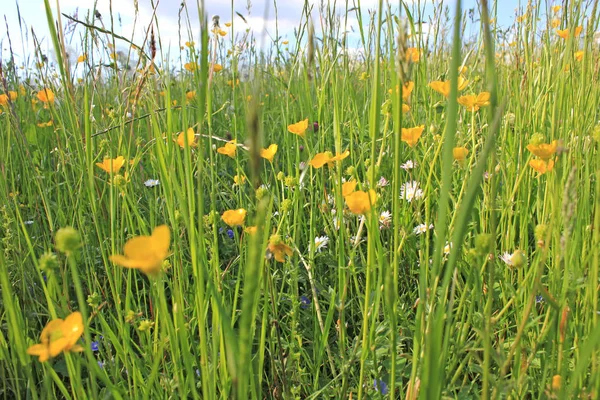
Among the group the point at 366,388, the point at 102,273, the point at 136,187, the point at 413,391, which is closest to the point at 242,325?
the point at 413,391

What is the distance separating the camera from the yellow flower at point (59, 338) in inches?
20.3

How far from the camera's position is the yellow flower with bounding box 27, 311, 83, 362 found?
0.52 m

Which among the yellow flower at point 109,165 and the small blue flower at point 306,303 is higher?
the yellow flower at point 109,165

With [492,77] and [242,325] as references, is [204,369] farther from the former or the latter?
[492,77]

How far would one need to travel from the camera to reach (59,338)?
0.58 m

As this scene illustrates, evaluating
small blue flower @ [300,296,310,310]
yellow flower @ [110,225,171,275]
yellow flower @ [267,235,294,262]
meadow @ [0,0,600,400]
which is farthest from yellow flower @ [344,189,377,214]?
small blue flower @ [300,296,310,310]

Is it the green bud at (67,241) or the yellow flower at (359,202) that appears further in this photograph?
the yellow flower at (359,202)

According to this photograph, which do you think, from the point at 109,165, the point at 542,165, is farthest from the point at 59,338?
the point at 542,165

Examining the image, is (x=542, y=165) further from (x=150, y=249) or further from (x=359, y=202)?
(x=150, y=249)

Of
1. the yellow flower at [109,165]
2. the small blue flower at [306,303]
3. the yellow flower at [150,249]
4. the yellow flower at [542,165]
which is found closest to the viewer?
the yellow flower at [150,249]

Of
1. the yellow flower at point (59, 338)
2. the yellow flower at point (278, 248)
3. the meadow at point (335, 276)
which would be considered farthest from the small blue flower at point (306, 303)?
the yellow flower at point (59, 338)

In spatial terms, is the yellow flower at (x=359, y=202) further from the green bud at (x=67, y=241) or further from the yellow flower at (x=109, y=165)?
the yellow flower at (x=109, y=165)

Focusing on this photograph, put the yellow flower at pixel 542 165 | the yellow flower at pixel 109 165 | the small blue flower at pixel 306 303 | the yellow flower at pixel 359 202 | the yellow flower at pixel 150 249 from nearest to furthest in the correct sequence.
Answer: the yellow flower at pixel 150 249, the yellow flower at pixel 359 202, the yellow flower at pixel 542 165, the yellow flower at pixel 109 165, the small blue flower at pixel 306 303

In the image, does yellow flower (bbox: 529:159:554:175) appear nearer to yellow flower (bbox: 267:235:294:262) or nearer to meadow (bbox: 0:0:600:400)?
meadow (bbox: 0:0:600:400)
